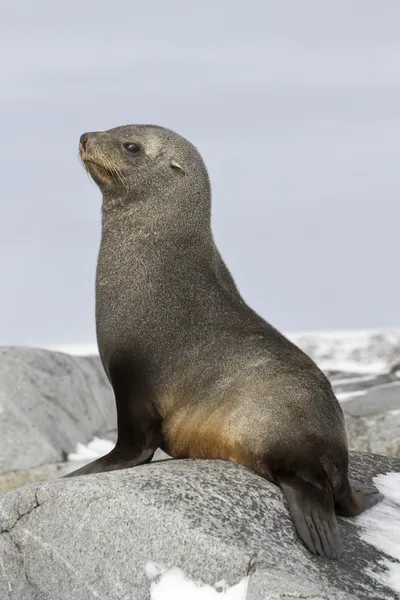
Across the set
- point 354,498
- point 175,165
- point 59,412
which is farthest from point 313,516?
point 59,412

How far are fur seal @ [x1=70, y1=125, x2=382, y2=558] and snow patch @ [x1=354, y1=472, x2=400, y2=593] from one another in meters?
0.09

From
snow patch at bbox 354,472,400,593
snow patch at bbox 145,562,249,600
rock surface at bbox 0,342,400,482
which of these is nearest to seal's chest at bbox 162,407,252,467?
snow patch at bbox 354,472,400,593

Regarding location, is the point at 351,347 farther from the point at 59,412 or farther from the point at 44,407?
the point at 44,407

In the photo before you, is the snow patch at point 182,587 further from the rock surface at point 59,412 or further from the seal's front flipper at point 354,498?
the rock surface at point 59,412

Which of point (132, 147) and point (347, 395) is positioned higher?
point (132, 147)

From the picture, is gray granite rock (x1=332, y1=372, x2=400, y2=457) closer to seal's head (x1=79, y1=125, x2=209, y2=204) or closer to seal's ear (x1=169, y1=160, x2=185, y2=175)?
seal's head (x1=79, y1=125, x2=209, y2=204)

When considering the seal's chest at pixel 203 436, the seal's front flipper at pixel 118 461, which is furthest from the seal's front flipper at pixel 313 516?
the seal's front flipper at pixel 118 461

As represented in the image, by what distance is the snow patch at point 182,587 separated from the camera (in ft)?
17.3

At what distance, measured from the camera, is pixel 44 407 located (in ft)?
Result: 39.5

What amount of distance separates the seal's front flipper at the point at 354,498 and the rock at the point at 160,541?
1.22 feet

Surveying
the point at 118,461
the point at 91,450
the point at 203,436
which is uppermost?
the point at 203,436

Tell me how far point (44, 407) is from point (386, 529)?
20.2ft

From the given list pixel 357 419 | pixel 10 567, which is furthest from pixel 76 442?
pixel 10 567

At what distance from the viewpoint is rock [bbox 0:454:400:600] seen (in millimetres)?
5391
